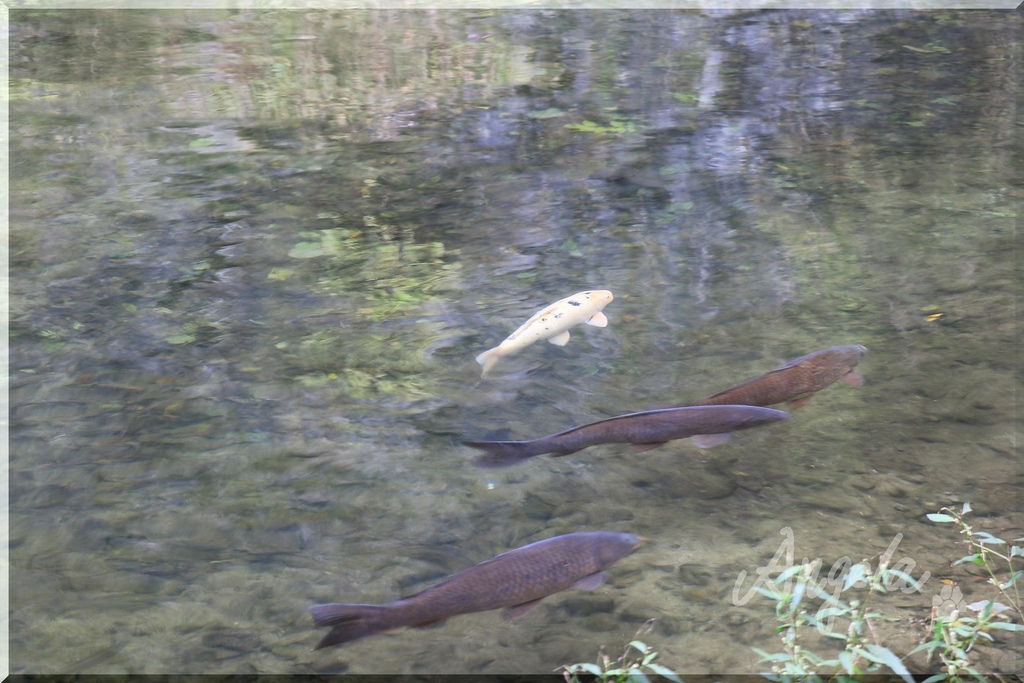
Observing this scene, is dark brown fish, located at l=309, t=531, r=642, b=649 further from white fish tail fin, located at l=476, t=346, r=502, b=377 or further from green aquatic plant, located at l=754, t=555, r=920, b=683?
white fish tail fin, located at l=476, t=346, r=502, b=377

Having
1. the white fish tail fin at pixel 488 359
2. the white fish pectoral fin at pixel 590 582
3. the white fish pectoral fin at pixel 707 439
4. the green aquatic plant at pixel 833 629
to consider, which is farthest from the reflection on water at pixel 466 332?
the white fish pectoral fin at pixel 707 439

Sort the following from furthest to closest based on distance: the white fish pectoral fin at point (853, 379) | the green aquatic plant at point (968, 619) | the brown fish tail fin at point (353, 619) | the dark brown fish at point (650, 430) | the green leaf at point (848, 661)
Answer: the white fish pectoral fin at point (853, 379) → the dark brown fish at point (650, 430) → the brown fish tail fin at point (353, 619) → the green aquatic plant at point (968, 619) → the green leaf at point (848, 661)

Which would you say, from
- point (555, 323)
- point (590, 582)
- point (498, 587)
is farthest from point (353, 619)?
point (555, 323)

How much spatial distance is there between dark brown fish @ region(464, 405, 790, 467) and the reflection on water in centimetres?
42

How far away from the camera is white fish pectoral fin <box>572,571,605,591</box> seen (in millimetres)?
2629

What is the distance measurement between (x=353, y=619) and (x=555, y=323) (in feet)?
6.27

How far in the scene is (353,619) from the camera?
2.34 metres

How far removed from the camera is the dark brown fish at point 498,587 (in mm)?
2352

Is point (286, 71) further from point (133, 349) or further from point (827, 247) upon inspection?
point (827, 247)

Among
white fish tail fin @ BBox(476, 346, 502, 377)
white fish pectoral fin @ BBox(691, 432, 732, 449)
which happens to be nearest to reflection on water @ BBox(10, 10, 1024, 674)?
white fish tail fin @ BBox(476, 346, 502, 377)

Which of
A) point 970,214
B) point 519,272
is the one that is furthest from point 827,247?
point 519,272

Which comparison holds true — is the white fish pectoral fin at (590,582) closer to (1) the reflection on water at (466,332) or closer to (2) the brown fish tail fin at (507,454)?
(1) the reflection on water at (466,332)

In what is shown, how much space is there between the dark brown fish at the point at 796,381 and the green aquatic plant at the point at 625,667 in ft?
2.79

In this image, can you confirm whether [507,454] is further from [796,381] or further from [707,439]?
[796,381]
